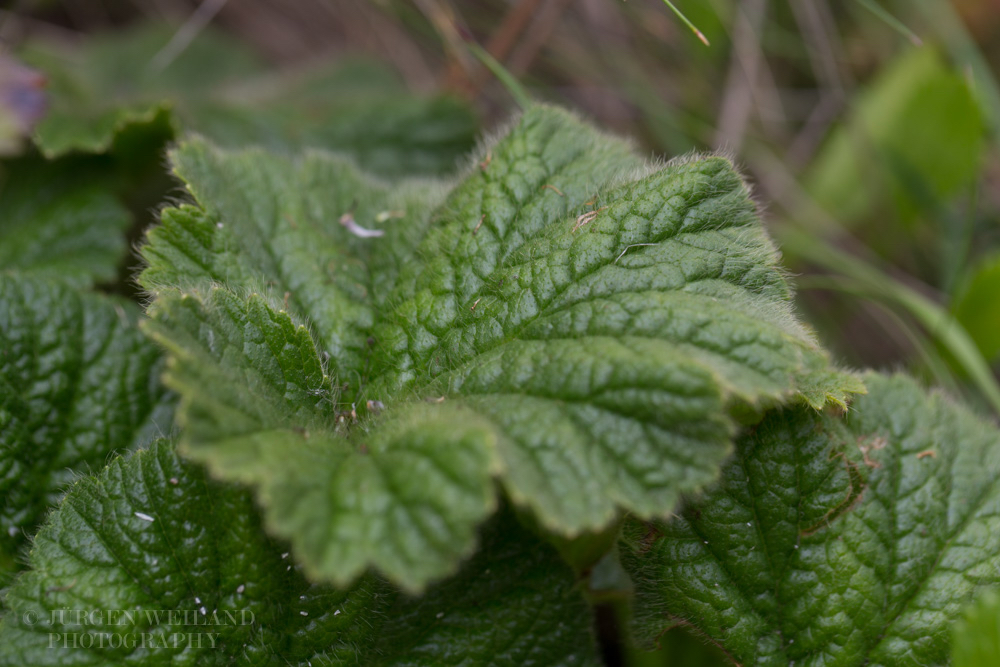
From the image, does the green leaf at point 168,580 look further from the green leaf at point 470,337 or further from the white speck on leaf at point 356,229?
the white speck on leaf at point 356,229

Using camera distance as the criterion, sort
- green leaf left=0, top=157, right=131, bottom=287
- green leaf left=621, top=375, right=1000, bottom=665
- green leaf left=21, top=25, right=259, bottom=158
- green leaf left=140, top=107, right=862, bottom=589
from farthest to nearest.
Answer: green leaf left=21, top=25, right=259, bottom=158 → green leaf left=0, top=157, right=131, bottom=287 → green leaf left=621, top=375, right=1000, bottom=665 → green leaf left=140, top=107, right=862, bottom=589

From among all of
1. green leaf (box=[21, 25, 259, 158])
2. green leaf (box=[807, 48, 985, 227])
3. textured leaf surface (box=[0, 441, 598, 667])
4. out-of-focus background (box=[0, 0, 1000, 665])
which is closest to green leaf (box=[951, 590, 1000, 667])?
textured leaf surface (box=[0, 441, 598, 667])

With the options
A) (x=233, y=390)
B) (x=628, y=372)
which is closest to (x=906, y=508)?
(x=628, y=372)

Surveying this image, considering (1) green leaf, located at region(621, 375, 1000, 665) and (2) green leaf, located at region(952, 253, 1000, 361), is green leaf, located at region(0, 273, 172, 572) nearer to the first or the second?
(1) green leaf, located at region(621, 375, 1000, 665)

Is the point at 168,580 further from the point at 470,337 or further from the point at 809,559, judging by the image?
the point at 809,559

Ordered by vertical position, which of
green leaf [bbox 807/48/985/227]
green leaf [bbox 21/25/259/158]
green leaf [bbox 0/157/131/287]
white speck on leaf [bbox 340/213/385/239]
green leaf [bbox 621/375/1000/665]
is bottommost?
green leaf [bbox 621/375/1000/665]

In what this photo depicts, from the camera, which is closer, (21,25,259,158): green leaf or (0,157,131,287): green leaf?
(0,157,131,287): green leaf

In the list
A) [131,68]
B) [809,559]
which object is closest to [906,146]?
[809,559]
